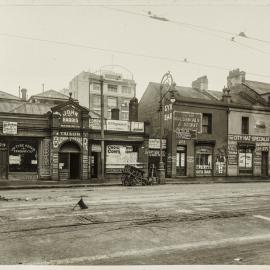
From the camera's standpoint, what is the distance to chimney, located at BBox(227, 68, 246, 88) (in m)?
38.8

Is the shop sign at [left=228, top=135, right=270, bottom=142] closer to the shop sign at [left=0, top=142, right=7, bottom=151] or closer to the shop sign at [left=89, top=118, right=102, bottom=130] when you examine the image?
the shop sign at [left=89, top=118, right=102, bottom=130]

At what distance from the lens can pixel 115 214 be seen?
9.90 metres

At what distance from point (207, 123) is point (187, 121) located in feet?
7.77

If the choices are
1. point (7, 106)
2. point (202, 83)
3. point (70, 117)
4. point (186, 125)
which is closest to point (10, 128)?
point (7, 106)

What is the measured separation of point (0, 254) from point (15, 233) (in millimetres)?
1525

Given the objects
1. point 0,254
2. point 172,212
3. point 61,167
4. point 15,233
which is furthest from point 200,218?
point 61,167

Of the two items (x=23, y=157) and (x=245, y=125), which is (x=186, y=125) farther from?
(x=23, y=157)

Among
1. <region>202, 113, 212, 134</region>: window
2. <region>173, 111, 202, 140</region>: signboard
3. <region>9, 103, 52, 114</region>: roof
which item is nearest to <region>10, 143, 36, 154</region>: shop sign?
<region>9, 103, 52, 114</region>: roof

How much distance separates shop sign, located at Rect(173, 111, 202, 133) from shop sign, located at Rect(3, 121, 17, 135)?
1289 centimetres

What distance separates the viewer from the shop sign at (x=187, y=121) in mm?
30297

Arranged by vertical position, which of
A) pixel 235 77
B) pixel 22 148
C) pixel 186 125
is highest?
pixel 235 77

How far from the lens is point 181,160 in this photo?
30.4 metres

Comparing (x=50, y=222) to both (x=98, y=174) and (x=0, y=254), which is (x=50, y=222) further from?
(x=98, y=174)

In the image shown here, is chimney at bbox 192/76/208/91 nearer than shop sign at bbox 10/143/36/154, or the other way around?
shop sign at bbox 10/143/36/154
